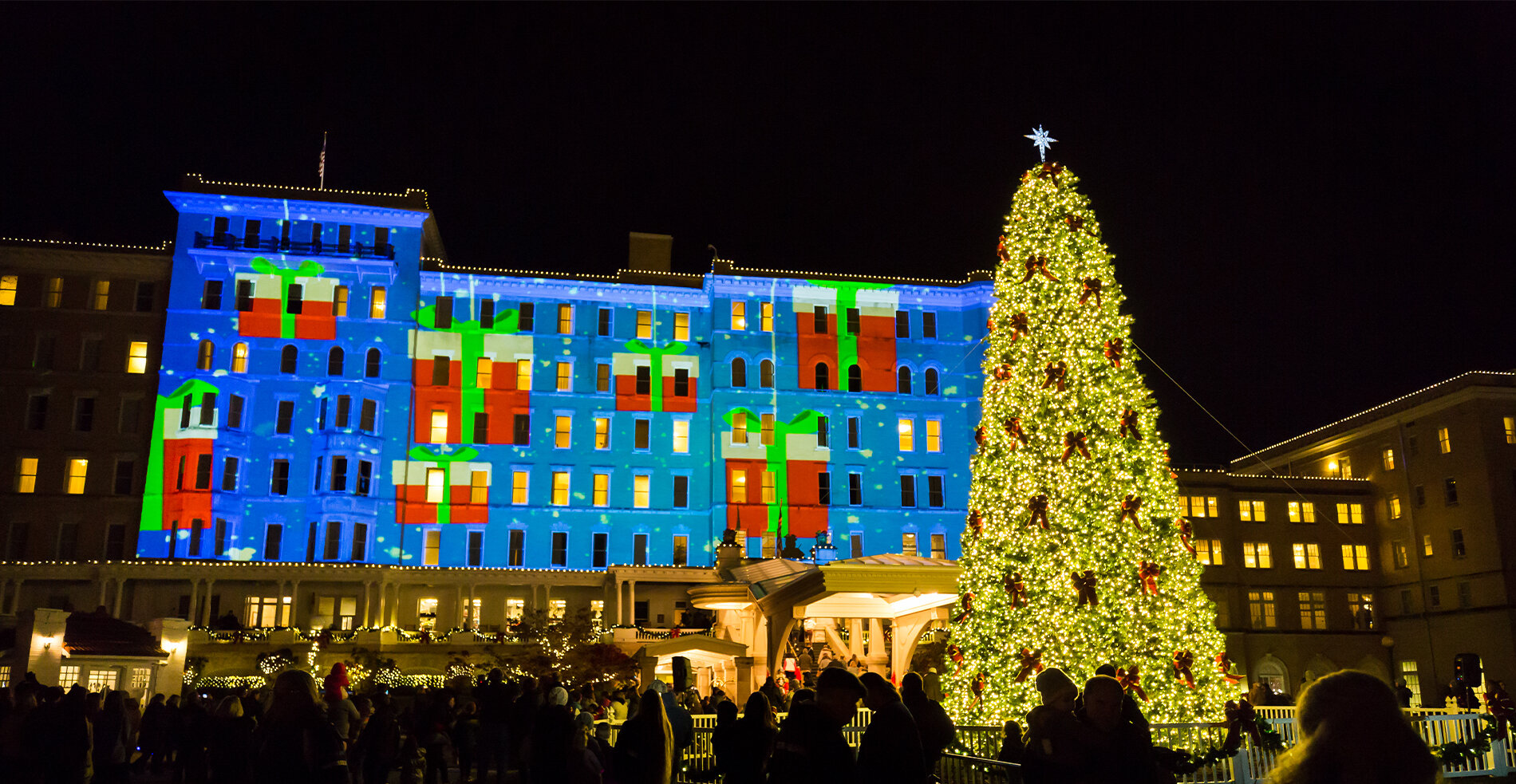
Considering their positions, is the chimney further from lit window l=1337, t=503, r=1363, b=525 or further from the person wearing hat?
the person wearing hat

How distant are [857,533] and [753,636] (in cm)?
2878

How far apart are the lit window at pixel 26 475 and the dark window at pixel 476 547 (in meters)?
18.4

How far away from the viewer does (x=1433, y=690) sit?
176ft

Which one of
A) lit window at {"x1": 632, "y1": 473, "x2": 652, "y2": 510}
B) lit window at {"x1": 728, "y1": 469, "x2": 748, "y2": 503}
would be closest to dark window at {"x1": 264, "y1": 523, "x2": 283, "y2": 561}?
lit window at {"x1": 632, "y1": 473, "x2": 652, "y2": 510}

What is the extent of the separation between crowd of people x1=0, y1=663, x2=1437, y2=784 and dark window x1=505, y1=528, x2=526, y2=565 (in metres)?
34.5

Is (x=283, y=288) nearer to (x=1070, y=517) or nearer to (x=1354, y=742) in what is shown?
(x=1070, y=517)

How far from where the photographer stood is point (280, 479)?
4956 centimetres

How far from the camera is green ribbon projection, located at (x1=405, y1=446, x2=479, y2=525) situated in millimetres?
51688

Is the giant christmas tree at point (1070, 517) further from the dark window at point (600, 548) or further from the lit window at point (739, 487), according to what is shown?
the dark window at point (600, 548)

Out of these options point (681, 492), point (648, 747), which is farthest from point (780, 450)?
point (648, 747)

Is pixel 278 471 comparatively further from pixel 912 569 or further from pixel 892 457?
pixel 912 569

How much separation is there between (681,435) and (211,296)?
21.7m

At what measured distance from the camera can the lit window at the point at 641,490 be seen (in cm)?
5394

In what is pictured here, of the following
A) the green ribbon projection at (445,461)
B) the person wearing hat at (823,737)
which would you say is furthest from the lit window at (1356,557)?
the person wearing hat at (823,737)
